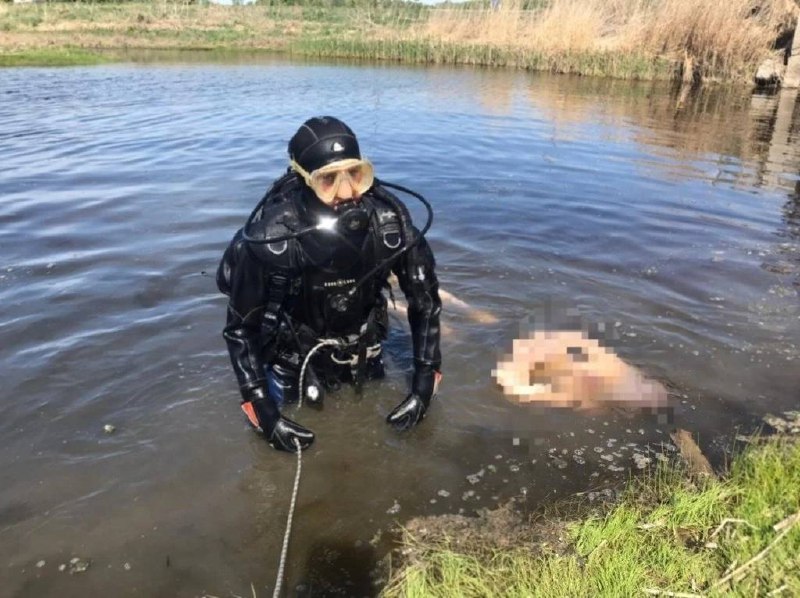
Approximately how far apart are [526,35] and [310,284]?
83.5 ft

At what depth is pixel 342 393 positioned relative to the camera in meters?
4.19

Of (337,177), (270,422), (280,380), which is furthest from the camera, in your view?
(280,380)

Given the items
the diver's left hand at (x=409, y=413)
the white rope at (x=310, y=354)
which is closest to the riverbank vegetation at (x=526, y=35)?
the diver's left hand at (x=409, y=413)

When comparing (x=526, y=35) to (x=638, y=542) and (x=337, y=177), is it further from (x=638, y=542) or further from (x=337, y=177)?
(x=638, y=542)

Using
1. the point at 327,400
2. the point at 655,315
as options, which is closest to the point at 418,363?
the point at 327,400

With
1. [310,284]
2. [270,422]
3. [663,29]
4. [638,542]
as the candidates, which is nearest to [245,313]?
[310,284]

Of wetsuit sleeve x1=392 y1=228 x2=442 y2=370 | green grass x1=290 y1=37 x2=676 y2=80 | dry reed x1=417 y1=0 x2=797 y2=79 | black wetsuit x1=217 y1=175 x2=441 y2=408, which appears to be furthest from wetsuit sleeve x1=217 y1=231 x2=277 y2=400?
green grass x1=290 y1=37 x2=676 y2=80

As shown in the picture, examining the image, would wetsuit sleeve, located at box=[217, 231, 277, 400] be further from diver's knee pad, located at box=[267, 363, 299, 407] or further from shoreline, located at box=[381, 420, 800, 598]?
shoreline, located at box=[381, 420, 800, 598]

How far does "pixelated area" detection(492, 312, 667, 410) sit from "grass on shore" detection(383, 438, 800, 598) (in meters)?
1.01

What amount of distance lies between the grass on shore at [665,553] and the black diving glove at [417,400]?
0.81m

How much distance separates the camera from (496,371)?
4492mm

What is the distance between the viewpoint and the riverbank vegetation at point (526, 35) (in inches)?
815

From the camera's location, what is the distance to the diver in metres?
2.99

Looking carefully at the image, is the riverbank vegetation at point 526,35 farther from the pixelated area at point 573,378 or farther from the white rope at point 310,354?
the white rope at point 310,354
